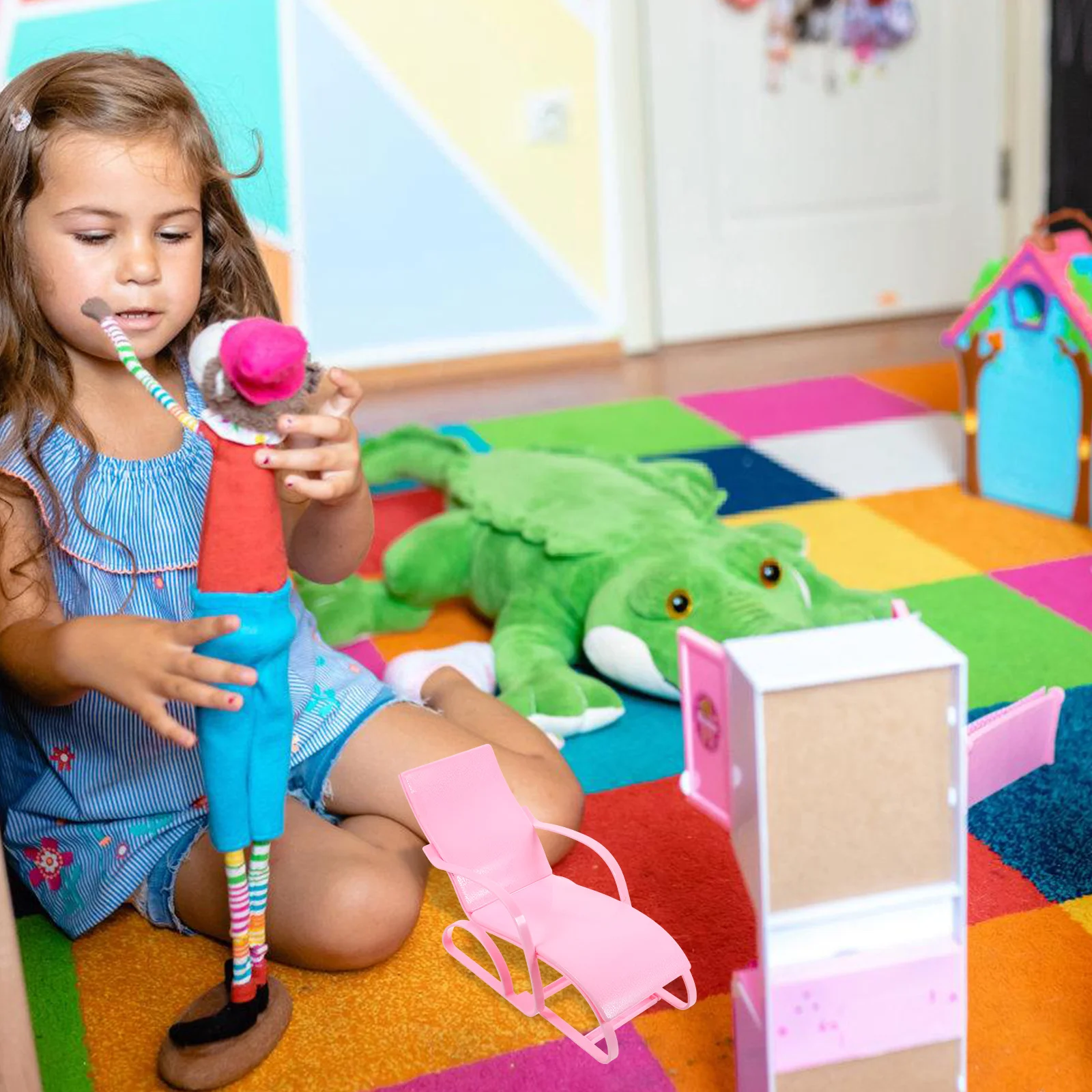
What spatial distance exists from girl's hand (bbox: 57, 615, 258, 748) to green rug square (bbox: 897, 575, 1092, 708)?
2.44 feet

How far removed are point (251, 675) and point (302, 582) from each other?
31.7 inches

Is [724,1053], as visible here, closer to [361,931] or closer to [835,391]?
[361,931]

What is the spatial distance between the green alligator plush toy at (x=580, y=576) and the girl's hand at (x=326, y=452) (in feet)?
1.45

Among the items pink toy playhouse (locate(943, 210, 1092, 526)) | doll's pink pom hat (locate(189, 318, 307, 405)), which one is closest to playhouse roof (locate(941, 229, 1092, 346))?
pink toy playhouse (locate(943, 210, 1092, 526))

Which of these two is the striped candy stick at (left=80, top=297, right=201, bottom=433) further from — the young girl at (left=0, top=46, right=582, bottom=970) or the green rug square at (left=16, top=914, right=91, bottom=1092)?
the green rug square at (left=16, top=914, right=91, bottom=1092)

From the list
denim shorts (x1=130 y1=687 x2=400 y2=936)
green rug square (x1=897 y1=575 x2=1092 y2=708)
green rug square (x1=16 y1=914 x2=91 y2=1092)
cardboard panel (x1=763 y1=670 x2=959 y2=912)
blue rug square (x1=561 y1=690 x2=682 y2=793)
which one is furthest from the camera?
green rug square (x1=897 y1=575 x2=1092 y2=708)

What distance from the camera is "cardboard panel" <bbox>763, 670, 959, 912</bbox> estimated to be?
639mm

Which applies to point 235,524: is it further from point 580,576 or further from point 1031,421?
point 1031,421

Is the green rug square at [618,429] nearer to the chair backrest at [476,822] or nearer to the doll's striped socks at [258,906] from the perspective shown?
the chair backrest at [476,822]

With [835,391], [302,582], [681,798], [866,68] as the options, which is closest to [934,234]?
[866,68]

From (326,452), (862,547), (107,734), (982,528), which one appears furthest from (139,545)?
(982,528)

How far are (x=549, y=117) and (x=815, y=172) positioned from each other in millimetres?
547

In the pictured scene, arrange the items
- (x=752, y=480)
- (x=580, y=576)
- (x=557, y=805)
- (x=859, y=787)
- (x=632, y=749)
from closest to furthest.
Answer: (x=859, y=787) → (x=557, y=805) → (x=632, y=749) → (x=580, y=576) → (x=752, y=480)

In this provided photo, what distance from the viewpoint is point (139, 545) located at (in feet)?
3.16
